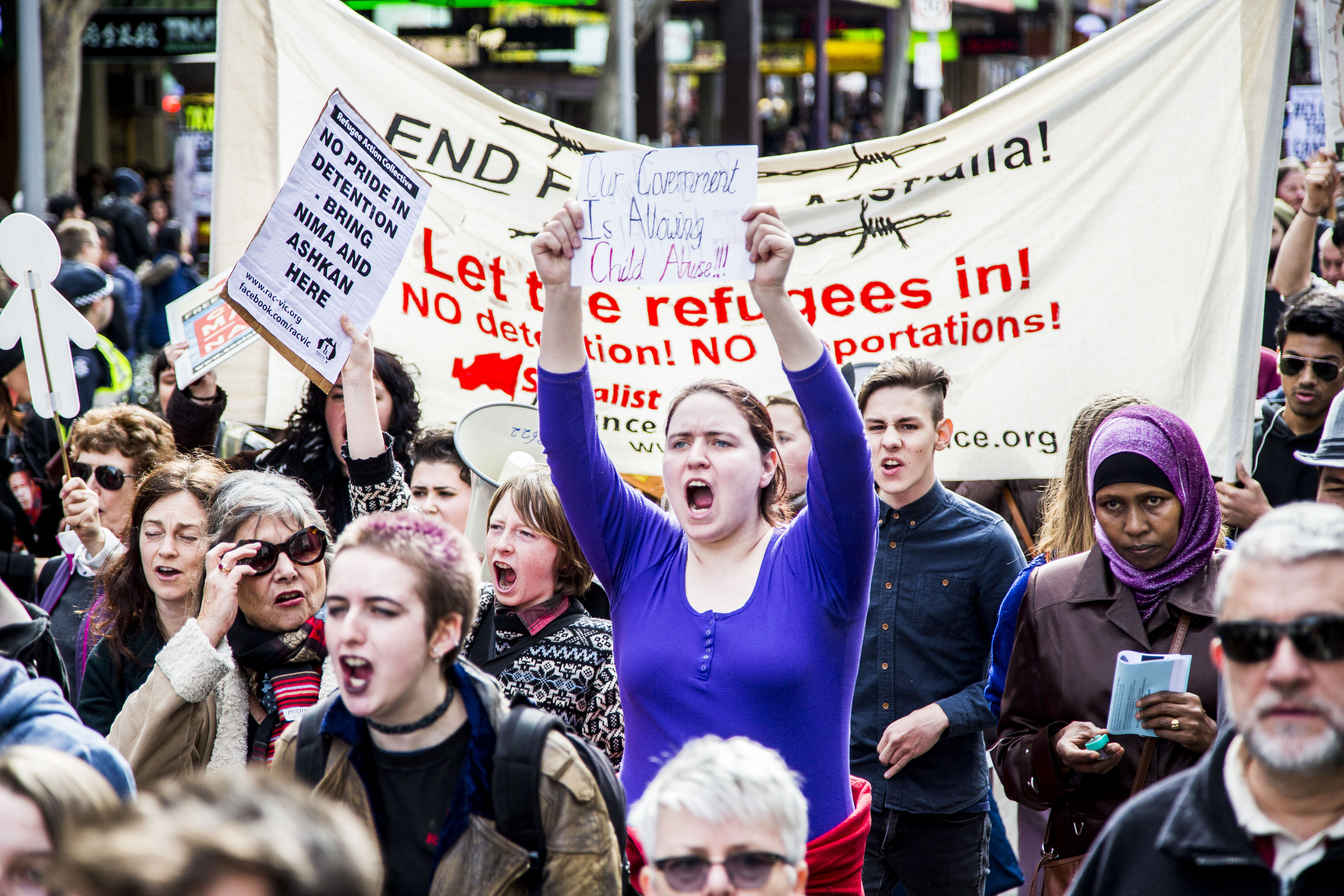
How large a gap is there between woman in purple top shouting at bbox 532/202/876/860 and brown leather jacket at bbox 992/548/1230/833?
48 centimetres

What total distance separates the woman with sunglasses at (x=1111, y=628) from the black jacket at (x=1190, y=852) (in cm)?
90

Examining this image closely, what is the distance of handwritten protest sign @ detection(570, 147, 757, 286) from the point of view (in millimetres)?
3176

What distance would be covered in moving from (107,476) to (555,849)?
306 centimetres

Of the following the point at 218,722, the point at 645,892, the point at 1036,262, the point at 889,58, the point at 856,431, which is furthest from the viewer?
the point at 889,58

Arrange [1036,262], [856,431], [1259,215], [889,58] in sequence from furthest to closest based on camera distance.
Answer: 1. [889,58]
2. [1036,262]
3. [1259,215]
4. [856,431]

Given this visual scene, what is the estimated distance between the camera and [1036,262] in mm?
5086

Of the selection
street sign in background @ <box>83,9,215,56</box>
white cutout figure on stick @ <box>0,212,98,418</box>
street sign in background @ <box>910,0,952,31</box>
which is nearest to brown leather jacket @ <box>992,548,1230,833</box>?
white cutout figure on stick @ <box>0,212,98,418</box>

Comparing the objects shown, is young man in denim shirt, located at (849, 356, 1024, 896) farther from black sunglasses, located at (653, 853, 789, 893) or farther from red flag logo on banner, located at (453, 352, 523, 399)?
black sunglasses, located at (653, 853, 789, 893)

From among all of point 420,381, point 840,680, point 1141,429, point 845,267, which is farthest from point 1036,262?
point 840,680

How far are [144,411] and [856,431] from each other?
306 centimetres

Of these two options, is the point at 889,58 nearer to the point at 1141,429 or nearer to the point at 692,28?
the point at 692,28

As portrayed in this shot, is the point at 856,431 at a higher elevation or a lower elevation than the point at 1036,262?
lower

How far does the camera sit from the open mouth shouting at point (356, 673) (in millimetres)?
2377

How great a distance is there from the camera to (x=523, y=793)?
2340 millimetres
